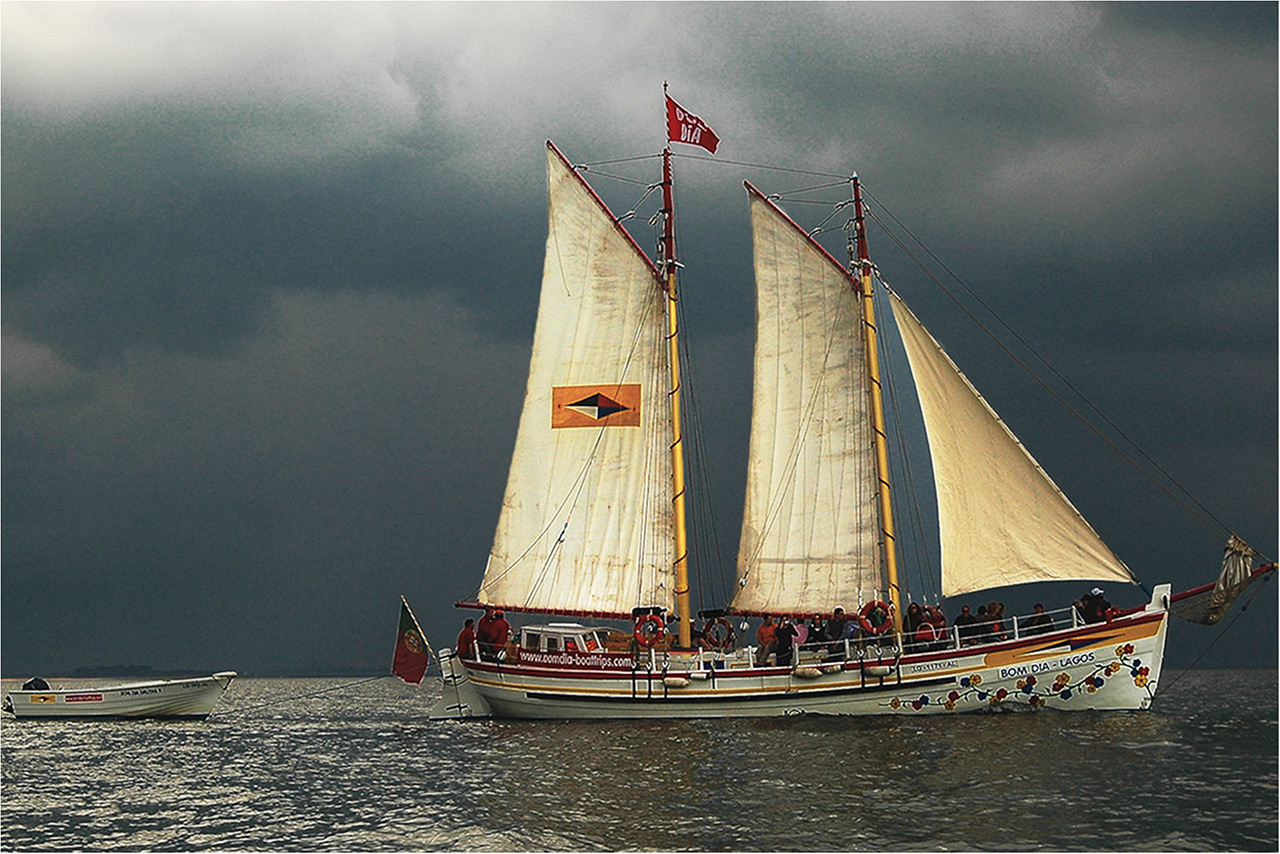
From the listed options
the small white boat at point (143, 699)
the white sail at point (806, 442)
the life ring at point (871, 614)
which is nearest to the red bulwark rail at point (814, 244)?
the white sail at point (806, 442)

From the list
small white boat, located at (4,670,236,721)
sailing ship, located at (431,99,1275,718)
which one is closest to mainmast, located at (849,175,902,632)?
sailing ship, located at (431,99,1275,718)

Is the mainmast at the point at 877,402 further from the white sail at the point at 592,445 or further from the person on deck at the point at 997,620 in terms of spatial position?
→ the white sail at the point at 592,445

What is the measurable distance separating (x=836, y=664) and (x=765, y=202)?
18164 millimetres

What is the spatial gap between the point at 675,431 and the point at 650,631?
8144 mm

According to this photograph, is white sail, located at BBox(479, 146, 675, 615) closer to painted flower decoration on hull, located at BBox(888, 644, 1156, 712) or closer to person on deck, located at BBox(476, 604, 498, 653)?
person on deck, located at BBox(476, 604, 498, 653)

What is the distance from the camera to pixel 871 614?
4244 centimetres

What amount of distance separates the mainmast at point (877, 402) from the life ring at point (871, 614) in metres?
0.30

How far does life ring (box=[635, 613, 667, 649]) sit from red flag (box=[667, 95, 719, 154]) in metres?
19.1

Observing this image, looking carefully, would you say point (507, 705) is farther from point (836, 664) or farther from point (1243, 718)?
point (1243, 718)

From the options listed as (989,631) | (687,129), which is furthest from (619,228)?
(989,631)

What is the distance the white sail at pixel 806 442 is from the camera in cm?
4484

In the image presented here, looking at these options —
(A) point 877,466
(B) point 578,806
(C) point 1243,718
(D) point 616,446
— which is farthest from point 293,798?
(C) point 1243,718

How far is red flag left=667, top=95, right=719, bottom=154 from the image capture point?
48938 millimetres

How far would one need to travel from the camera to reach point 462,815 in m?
25.2
